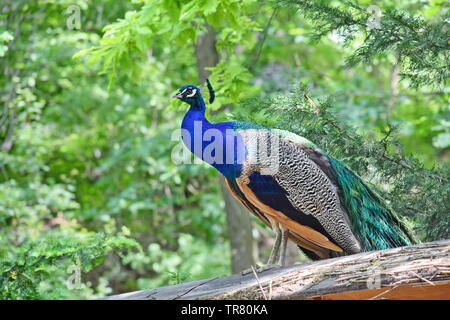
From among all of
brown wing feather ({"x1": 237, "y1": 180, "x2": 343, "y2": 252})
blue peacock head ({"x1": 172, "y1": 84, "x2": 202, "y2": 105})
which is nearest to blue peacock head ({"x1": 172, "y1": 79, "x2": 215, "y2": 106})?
blue peacock head ({"x1": 172, "y1": 84, "x2": 202, "y2": 105})

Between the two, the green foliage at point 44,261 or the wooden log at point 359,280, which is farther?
the green foliage at point 44,261

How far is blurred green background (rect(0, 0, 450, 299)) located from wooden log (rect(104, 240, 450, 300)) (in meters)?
2.99

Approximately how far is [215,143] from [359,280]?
4.12 ft

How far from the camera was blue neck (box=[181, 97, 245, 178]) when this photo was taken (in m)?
3.82

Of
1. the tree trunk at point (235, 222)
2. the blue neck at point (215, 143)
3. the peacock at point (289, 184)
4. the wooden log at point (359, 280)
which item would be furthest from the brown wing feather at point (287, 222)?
the tree trunk at point (235, 222)

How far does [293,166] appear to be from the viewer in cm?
381

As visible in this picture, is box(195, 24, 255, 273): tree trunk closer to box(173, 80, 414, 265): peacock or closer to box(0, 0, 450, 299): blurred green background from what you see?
box(0, 0, 450, 299): blurred green background

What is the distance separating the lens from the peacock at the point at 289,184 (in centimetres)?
381

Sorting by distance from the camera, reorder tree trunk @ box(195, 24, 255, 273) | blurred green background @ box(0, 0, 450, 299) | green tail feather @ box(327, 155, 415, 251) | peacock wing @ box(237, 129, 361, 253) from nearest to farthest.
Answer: peacock wing @ box(237, 129, 361, 253) → green tail feather @ box(327, 155, 415, 251) → tree trunk @ box(195, 24, 255, 273) → blurred green background @ box(0, 0, 450, 299)

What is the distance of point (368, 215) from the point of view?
4031mm

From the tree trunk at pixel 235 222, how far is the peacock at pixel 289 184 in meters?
2.96

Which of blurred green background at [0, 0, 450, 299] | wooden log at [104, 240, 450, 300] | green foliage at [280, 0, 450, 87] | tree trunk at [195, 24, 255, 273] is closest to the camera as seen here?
wooden log at [104, 240, 450, 300]

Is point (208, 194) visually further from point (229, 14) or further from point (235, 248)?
point (229, 14)

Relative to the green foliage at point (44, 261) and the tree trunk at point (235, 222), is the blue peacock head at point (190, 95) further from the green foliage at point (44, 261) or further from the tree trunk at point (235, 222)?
the tree trunk at point (235, 222)
